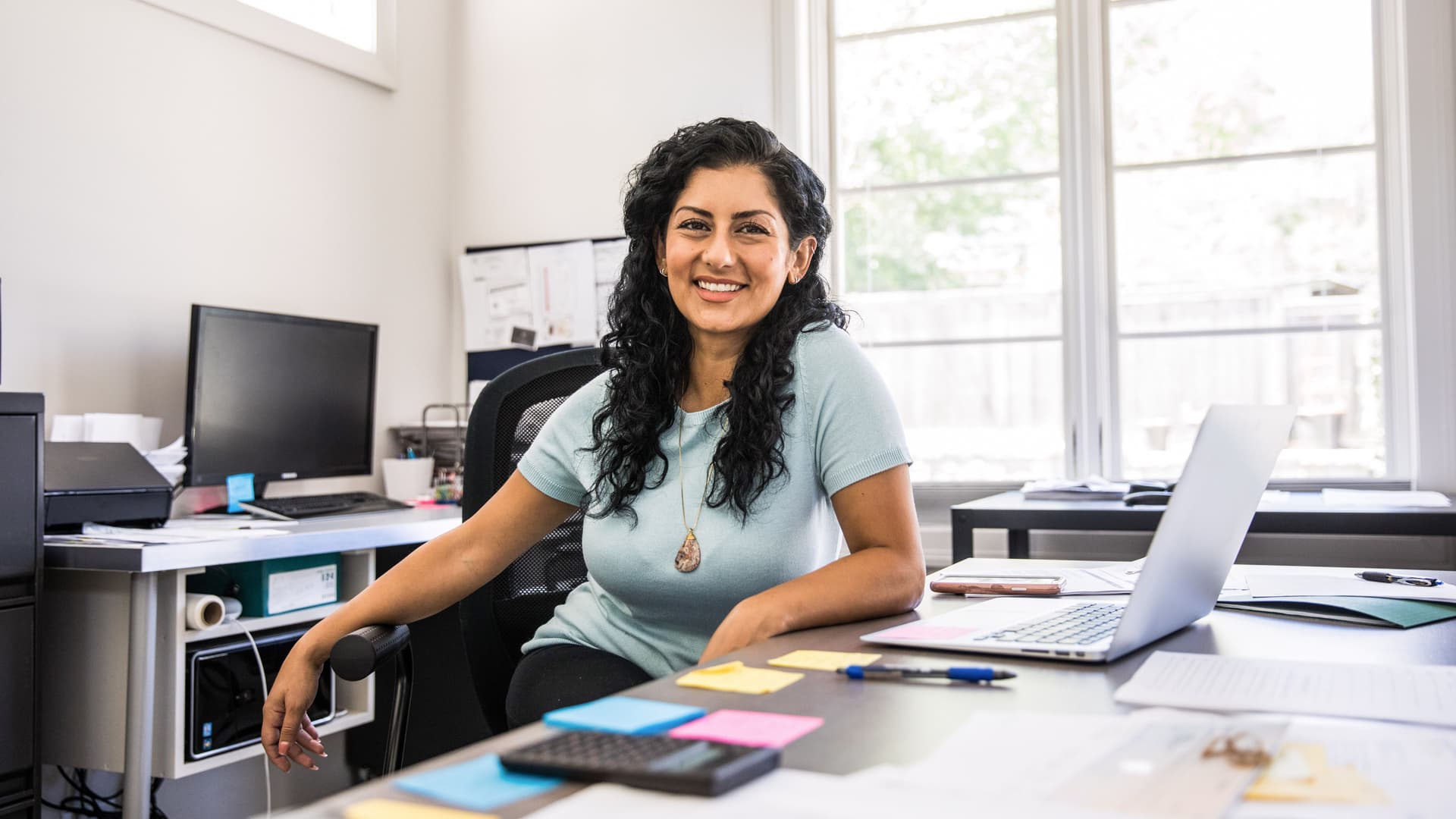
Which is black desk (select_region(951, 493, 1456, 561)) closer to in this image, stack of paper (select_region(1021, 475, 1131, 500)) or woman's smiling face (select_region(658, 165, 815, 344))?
stack of paper (select_region(1021, 475, 1131, 500))

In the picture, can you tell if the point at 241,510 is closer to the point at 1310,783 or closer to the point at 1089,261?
the point at 1089,261

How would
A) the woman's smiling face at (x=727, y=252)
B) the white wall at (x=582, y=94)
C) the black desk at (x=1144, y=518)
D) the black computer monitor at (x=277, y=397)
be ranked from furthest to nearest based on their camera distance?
the white wall at (x=582, y=94)
the black computer monitor at (x=277, y=397)
the black desk at (x=1144, y=518)
the woman's smiling face at (x=727, y=252)

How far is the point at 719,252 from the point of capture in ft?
4.84

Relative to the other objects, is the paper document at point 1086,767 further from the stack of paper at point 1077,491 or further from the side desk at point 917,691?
the stack of paper at point 1077,491

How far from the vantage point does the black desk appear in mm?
2295

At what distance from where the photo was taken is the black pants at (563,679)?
4.30 ft

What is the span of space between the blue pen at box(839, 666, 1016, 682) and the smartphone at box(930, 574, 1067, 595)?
0.45m

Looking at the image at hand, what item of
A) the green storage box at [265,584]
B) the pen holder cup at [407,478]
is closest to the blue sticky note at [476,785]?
the green storage box at [265,584]

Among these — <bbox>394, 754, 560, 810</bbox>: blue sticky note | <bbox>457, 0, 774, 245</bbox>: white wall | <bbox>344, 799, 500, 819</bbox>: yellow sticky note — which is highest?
<bbox>457, 0, 774, 245</bbox>: white wall

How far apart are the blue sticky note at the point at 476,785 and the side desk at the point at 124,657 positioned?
62.9 inches

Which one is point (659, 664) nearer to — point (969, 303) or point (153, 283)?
point (153, 283)

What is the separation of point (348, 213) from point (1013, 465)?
80.7 inches

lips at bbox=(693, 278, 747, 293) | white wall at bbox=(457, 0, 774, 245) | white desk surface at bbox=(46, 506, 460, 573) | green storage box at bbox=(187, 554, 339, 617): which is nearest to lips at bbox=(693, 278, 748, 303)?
lips at bbox=(693, 278, 747, 293)

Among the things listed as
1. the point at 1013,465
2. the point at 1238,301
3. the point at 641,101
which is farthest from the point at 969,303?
the point at 641,101
